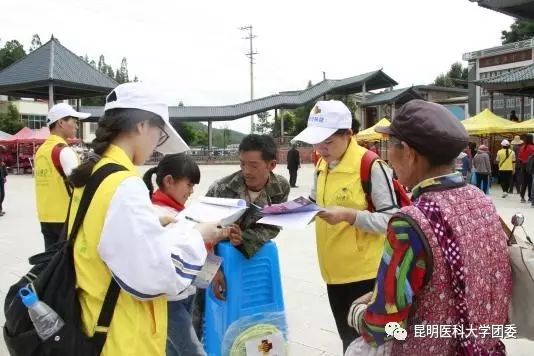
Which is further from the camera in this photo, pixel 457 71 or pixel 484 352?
pixel 457 71

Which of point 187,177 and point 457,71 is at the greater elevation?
point 457,71

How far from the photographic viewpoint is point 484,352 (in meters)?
1.34

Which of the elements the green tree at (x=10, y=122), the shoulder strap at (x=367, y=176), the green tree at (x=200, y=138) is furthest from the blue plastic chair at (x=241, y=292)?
the green tree at (x=200, y=138)

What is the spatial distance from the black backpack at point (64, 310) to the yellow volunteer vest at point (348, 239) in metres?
1.14

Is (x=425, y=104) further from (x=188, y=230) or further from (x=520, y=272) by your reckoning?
(x=188, y=230)

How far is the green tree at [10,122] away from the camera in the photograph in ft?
117

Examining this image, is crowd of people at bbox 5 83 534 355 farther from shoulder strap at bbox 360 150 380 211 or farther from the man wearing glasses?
the man wearing glasses

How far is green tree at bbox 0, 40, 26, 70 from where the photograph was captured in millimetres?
48750

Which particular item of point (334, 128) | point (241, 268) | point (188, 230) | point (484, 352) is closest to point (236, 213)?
point (188, 230)

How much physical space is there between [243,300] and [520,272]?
4.15ft

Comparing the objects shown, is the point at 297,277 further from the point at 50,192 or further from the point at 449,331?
the point at 449,331

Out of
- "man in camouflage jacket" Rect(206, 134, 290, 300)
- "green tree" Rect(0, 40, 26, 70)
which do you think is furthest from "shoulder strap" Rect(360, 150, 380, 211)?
"green tree" Rect(0, 40, 26, 70)

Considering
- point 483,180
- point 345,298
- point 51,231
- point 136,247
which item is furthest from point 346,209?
point 483,180

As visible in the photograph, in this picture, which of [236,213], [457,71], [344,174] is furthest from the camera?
[457,71]
